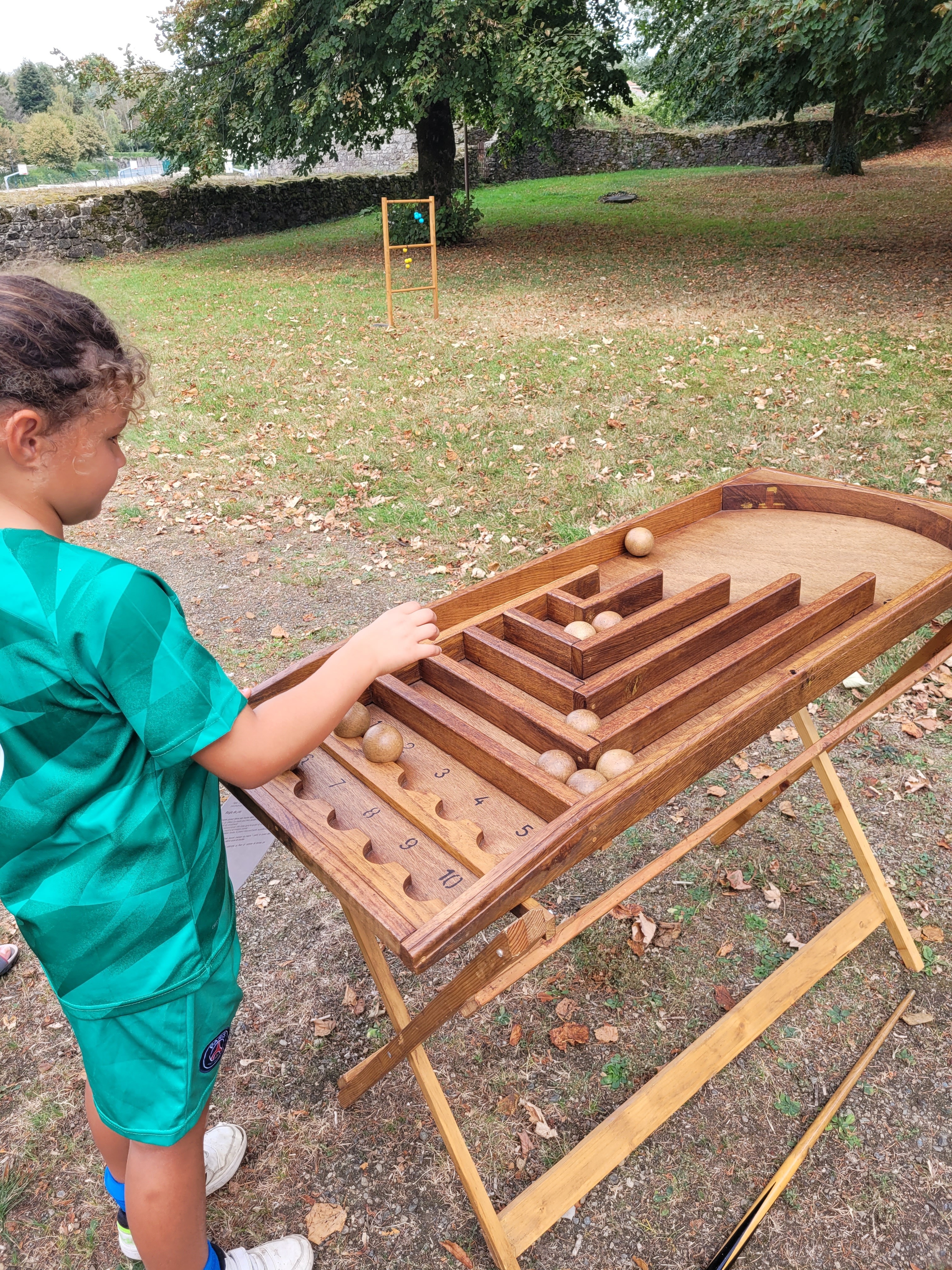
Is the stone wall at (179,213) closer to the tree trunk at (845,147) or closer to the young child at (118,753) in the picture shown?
the tree trunk at (845,147)

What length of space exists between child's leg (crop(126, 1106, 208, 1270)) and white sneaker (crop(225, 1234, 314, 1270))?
0.52m

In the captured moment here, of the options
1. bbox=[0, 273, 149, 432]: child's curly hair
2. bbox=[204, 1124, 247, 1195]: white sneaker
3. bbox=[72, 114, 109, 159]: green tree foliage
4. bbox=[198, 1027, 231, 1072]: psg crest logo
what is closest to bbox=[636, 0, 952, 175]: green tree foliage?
bbox=[0, 273, 149, 432]: child's curly hair

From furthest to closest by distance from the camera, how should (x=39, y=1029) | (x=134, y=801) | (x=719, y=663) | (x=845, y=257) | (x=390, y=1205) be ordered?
(x=845, y=257), (x=39, y=1029), (x=390, y=1205), (x=719, y=663), (x=134, y=801)

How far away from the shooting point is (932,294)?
957 cm

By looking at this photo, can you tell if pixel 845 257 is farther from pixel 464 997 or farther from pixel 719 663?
pixel 464 997

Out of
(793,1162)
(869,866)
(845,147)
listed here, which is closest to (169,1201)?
(793,1162)

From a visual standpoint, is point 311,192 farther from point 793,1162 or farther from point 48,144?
point 48,144

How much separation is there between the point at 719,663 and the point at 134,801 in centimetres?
130

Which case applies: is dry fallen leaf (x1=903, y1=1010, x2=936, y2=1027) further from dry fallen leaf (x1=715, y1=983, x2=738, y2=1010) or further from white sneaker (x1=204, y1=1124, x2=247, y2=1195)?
white sneaker (x1=204, y1=1124, x2=247, y2=1195)

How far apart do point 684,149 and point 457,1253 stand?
30.5 meters

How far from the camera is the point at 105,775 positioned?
118 cm

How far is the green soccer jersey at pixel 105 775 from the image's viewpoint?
1.07m

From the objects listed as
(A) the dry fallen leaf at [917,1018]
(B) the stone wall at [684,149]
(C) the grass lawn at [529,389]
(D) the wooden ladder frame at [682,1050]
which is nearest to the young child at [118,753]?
(D) the wooden ladder frame at [682,1050]

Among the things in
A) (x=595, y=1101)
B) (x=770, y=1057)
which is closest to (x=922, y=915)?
(x=770, y=1057)
